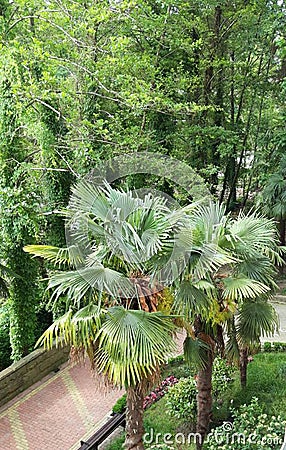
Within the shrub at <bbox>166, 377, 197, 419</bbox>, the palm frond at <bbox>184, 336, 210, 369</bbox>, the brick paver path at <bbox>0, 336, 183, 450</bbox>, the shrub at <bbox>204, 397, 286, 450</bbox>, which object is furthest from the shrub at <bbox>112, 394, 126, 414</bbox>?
the palm frond at <bbox>184, 336, 210, 369</bbox>

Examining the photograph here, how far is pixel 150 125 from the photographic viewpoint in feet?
31.9

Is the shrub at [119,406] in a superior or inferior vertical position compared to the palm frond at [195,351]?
inferior

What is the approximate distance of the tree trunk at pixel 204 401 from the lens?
530 centimetres

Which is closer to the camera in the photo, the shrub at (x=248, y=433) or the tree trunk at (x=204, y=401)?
the shrub at (x=248, y=433)

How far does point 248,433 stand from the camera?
17.1 ft

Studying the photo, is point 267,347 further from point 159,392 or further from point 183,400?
point 183,400

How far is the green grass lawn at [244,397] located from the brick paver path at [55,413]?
2.45ft

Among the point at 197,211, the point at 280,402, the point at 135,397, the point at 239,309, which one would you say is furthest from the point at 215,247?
the point at 280,402

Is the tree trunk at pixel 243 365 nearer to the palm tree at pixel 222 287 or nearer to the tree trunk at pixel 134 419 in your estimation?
the palm tree at pixel 222 287

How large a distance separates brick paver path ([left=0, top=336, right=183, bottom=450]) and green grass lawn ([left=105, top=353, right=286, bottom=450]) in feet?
2.45

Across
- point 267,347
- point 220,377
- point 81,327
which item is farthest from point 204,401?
point 267,347

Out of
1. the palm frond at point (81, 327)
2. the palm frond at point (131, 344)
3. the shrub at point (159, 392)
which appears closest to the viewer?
the palm frond at point (131, 344)

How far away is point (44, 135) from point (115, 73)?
1.81 meters

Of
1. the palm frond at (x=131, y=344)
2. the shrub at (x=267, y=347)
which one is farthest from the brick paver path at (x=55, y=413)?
the shrub at (x=267, y=347)
